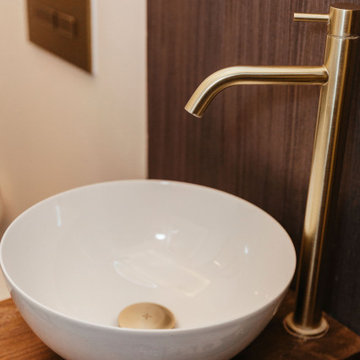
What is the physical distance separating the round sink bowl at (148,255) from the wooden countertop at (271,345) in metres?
0.05

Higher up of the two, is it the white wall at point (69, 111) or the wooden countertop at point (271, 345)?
the white wall at point (69, 111)

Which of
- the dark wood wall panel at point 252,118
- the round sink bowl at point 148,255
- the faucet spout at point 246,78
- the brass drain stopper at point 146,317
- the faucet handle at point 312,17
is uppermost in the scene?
the faucet handle at point 312,17

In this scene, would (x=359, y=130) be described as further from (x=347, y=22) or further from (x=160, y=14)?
(x=160, y=14)

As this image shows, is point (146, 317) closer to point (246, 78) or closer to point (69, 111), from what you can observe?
point (246, 78)

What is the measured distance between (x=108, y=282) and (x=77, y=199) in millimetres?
132

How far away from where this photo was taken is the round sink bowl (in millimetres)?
825

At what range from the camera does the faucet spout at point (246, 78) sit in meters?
0.70

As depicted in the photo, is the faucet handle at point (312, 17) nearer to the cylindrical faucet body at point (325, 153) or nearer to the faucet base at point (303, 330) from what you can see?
the cylindrical faucet body at point (325, 153)

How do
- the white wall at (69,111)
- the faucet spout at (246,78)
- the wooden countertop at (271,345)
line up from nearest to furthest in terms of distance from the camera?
the faucet spout at (246,78)
the wooden countertop at (271,345)
the white wall at (69,111)

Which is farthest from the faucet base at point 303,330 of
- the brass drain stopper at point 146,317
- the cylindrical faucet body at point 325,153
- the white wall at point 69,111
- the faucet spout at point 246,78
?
the white wall at point 69,111

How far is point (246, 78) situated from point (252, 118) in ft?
0.82

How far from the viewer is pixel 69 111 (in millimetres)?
1331

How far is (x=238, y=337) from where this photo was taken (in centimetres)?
69

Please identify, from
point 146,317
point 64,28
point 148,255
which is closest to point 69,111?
point 64,28
